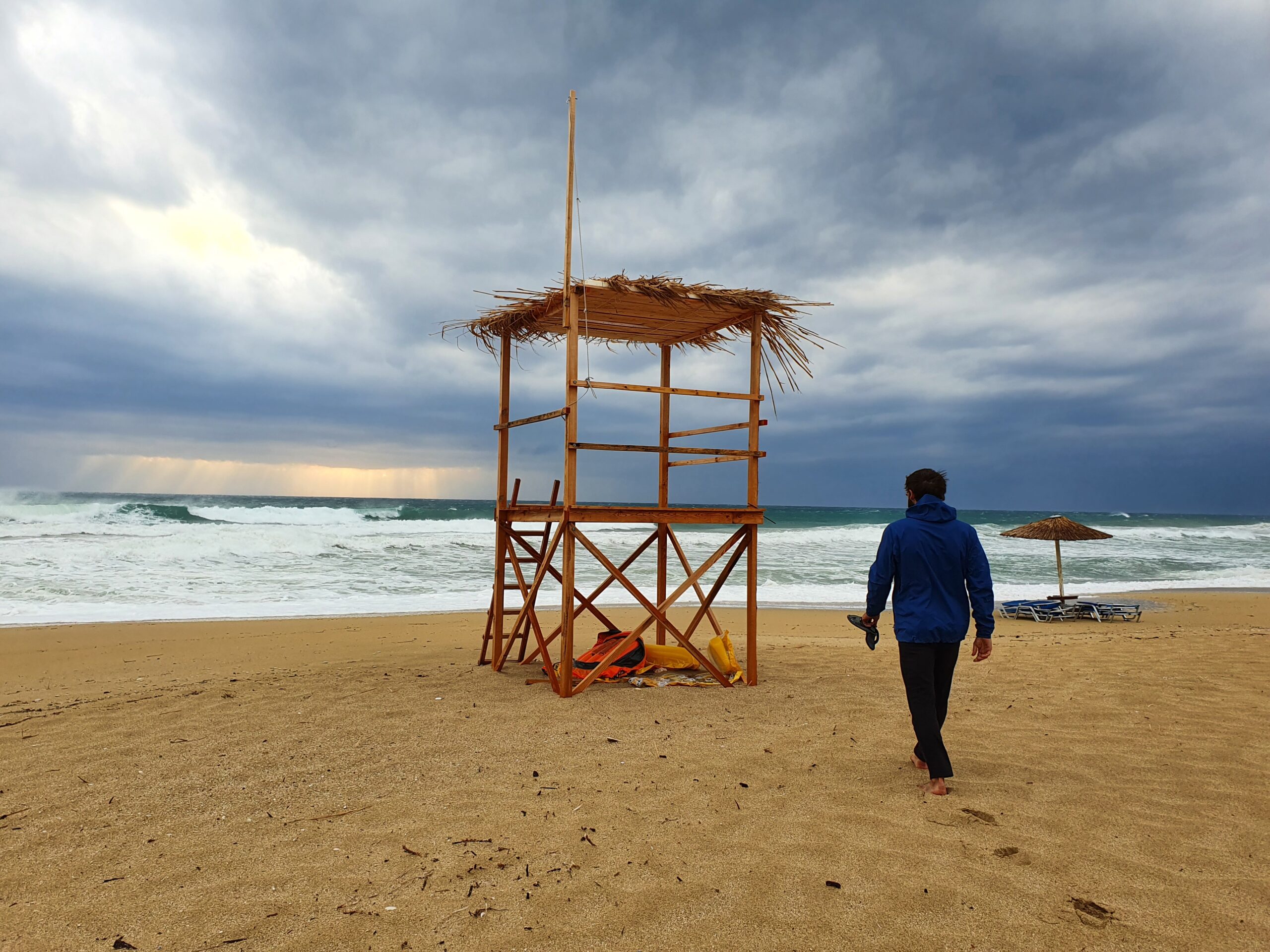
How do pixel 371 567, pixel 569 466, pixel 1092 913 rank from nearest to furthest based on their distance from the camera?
1. pixel 1092 913
2. pixel 569 466
3. pixel 371 567

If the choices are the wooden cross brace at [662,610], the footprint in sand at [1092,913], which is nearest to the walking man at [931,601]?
the footprint in sand at [1092,913]

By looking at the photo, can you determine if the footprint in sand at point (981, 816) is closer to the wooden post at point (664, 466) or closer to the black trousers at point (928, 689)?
the black trousers at point (928, 689)

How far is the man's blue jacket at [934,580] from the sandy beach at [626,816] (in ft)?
3.00

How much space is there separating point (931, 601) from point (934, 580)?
117mm

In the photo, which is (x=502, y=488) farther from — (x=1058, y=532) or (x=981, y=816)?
(x=1058, y=532)

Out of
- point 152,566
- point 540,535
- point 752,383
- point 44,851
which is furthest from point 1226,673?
point 152,566

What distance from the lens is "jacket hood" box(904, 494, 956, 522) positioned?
13.6ft

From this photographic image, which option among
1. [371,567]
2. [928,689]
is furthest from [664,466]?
[371,567]

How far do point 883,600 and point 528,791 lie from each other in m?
2.20

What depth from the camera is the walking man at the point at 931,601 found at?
13.2ft

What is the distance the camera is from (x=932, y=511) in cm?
415

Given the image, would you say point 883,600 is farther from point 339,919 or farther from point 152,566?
point 152,566

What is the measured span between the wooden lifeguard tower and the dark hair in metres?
1.92

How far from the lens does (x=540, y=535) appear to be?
25.8 feet
